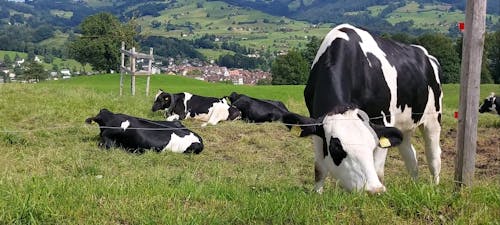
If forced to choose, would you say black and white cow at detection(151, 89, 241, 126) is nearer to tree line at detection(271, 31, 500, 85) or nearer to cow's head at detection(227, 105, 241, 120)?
cow's head at detection(227, 105, 241, 120)

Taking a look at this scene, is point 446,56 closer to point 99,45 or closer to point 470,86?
point 99,45

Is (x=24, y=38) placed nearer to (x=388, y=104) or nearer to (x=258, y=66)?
(x=258, y=66)

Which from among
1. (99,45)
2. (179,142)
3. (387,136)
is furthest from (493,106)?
(99,45)

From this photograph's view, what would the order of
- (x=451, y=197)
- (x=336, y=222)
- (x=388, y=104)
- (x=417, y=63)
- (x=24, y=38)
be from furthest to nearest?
(x=24, y=38) → (x=417, y=63) → (x=388, y=104) → (x=451, y=197) → (x=336, y=222)

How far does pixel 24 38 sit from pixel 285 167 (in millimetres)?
138968

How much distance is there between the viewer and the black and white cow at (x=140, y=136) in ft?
34.5

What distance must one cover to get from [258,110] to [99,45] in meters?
43.8

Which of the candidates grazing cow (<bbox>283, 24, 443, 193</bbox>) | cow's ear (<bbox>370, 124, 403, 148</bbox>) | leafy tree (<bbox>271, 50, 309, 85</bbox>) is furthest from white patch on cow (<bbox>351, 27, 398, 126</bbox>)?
leafy tree (<bbox>271, 50, 309, 85</bbox>)

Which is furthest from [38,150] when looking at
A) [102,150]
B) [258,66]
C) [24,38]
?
[24,38]

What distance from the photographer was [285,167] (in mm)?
9961

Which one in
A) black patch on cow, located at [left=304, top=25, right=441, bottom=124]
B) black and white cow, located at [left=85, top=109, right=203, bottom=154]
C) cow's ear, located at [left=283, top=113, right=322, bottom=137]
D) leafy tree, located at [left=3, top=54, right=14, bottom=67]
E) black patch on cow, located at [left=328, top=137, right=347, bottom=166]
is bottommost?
leafy tree, located at [left=3, top=54, right=14, bottom=67]

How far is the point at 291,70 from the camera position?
64312mm

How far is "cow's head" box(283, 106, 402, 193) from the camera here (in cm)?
522

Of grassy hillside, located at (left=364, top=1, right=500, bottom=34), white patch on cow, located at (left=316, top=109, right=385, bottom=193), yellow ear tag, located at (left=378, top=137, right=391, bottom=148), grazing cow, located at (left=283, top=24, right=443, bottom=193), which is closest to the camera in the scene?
white patch on cow, located at (left=316, top=109, right=385, bottom=193)
